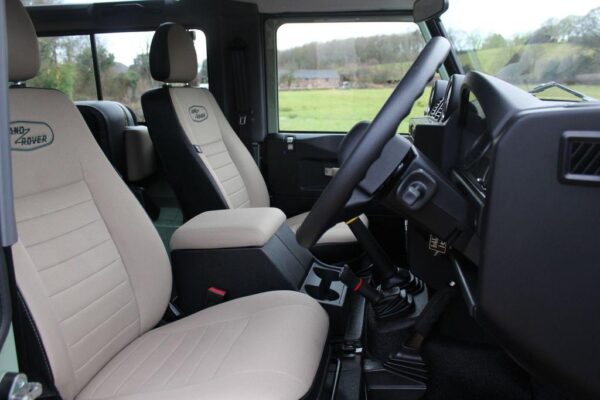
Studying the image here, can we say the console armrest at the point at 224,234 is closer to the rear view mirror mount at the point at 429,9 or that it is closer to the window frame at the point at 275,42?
the rear view mirror mount at the point at 429,9

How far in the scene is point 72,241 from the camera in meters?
1.24

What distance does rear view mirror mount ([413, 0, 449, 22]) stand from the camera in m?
1.48

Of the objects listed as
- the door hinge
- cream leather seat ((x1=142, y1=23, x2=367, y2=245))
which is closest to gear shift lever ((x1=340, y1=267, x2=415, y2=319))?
cream leather seat ((x1=142, y1=23, x2=367, y2=245))

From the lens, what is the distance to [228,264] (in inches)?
63.7

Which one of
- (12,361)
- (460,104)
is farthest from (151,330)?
(460,104)

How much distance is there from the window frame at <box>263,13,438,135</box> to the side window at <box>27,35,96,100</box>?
1.10 meters

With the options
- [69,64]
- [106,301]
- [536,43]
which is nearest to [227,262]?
[106,301]

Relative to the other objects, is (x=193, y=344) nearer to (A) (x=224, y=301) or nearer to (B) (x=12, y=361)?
(A) (x=224, y=301)

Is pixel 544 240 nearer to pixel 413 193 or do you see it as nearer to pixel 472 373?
pixel 413 193

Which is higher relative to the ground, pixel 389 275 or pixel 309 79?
pixel 309 79

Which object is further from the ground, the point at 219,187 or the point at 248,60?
the point at 248,60

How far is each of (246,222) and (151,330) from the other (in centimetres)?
44

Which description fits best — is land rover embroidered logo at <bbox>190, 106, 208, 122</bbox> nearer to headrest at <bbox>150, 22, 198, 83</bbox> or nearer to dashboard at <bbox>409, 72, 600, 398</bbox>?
headrest at <bbox>150, 22, 198, 83</bbox>

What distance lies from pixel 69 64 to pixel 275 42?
4.25 ft
